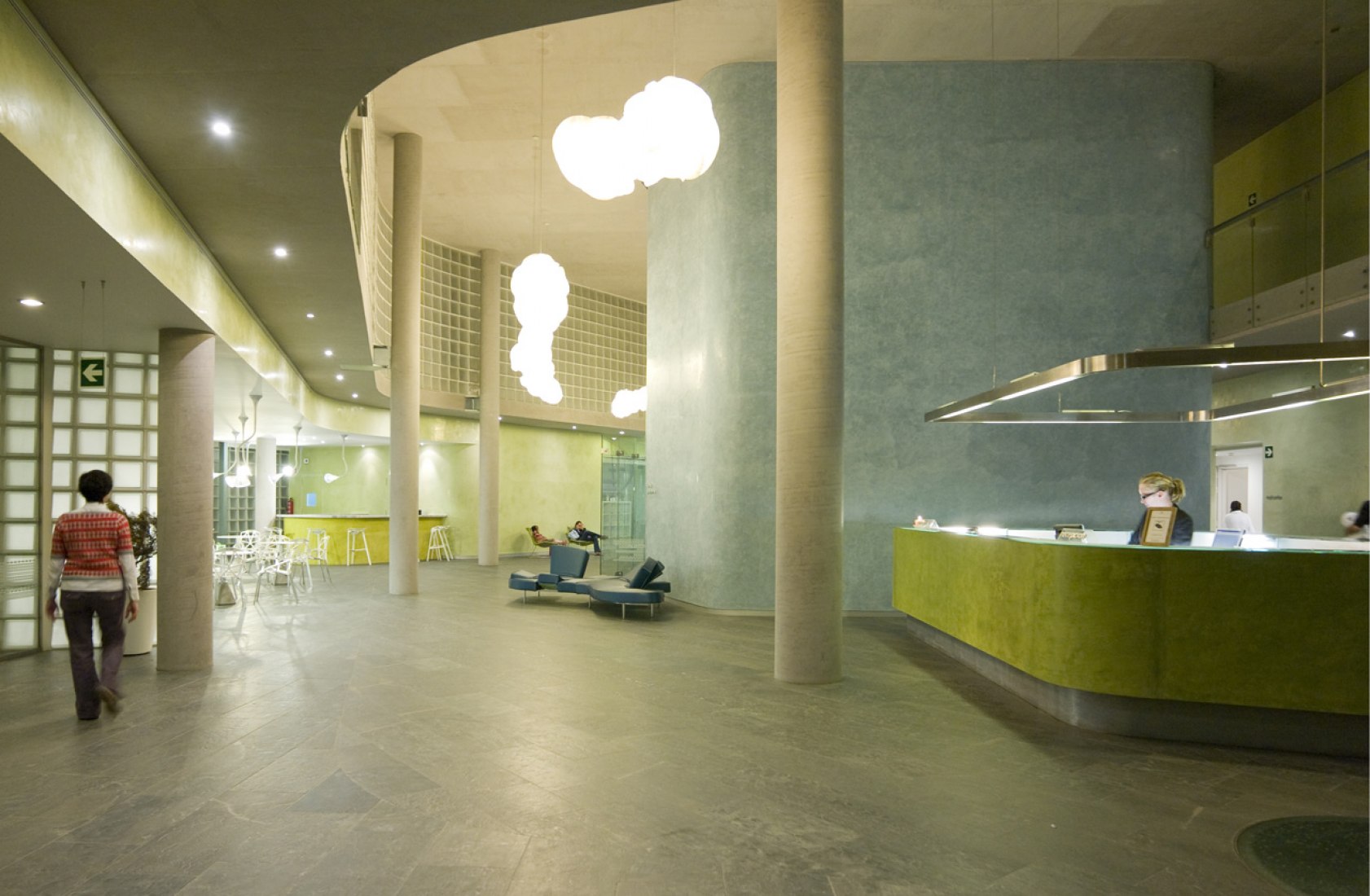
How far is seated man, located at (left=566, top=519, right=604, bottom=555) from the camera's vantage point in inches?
838

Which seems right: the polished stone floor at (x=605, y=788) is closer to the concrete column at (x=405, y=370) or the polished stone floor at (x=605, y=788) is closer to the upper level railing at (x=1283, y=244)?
the concrete column at (x=405, y=370)

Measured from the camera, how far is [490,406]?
57.9 feet

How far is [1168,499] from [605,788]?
483 centimetres

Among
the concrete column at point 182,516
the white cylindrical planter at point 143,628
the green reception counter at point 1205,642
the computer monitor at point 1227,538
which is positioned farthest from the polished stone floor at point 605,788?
the computer monitor at point 1227,538

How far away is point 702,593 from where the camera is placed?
35.5ft

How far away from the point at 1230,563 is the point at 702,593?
6.84 meters

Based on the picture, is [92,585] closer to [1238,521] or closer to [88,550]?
[88,550]

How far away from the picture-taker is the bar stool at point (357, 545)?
17.7m

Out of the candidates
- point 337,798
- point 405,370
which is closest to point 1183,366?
point 337,798

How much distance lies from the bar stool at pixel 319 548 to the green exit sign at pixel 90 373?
630cm

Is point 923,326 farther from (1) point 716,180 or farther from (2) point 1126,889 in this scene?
(2) point 1126,889

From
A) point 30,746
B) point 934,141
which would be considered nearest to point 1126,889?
point 30,746

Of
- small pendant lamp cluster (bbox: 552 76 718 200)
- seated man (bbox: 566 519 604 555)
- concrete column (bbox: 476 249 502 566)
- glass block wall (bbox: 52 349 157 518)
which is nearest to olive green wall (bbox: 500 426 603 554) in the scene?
seated man (bbox: 566 519 604 555)

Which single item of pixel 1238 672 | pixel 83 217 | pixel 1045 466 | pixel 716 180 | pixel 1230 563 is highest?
pixel 716 180
